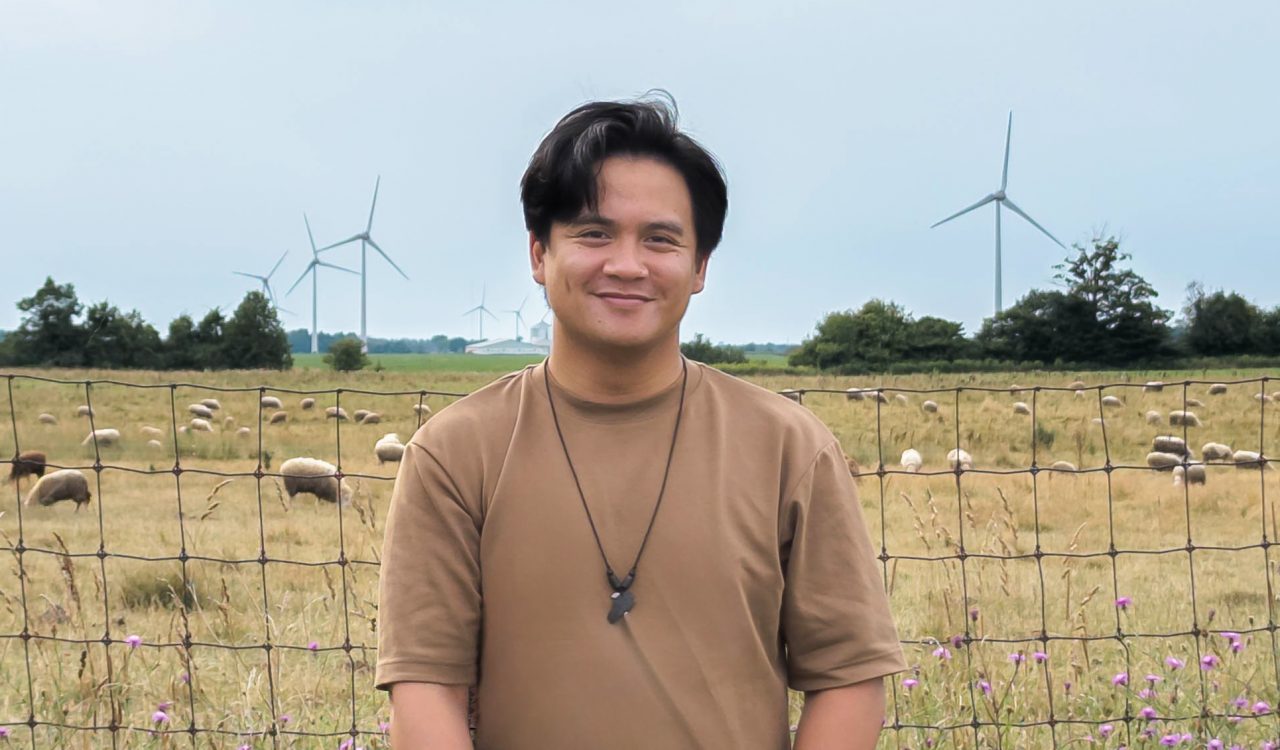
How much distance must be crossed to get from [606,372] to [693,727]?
686mm

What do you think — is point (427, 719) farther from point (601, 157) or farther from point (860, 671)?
point (601, 157)

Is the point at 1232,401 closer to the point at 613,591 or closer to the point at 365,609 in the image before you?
the point at 365,609

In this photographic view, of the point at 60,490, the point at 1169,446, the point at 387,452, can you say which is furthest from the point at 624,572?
the point at 1169,446

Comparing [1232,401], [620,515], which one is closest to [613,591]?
[620,515]

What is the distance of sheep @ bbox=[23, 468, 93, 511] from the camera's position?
40.3 ft

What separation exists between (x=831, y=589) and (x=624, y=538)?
412mm

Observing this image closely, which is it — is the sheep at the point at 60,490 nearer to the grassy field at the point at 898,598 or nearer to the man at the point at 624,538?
the grassy field at the point at 898,598

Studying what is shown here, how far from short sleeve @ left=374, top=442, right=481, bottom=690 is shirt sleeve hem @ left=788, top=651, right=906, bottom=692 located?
0.67 meters

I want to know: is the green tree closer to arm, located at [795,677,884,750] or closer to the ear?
the ear

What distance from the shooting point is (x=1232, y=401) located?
90.1 ft

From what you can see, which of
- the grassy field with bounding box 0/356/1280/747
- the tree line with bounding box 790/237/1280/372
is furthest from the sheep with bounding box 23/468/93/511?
the tree line with bounding box 790/237/1280/372

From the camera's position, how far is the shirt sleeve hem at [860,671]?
7.84 ft

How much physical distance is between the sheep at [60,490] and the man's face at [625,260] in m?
11.3

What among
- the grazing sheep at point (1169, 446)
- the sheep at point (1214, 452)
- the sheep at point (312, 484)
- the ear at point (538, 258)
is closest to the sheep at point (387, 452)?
the sheep at point (312, 484)
